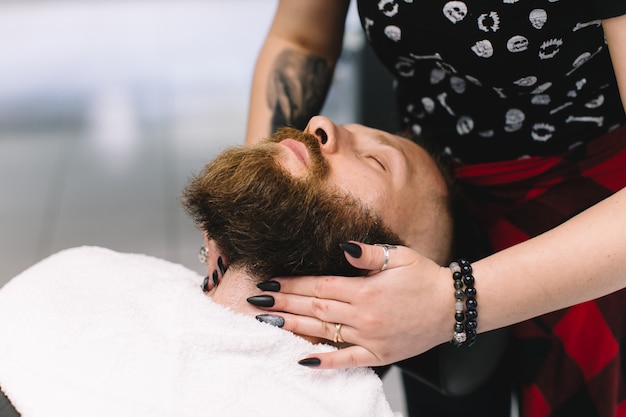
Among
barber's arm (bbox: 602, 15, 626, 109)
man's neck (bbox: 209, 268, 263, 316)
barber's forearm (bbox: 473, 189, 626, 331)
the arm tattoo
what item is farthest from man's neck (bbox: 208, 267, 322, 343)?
barber's arm (bbox: 602, 15, 626, 109)

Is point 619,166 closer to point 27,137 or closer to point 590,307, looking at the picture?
point 590,307

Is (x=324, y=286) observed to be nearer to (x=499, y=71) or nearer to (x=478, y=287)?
(x=478, y=287)

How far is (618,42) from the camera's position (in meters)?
0.94

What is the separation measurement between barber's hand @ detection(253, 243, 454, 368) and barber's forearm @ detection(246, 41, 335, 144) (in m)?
0.58

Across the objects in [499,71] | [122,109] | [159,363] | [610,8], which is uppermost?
[610,8]

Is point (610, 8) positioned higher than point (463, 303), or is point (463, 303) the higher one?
point (610, 8)

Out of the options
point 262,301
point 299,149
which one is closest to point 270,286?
point 262,301

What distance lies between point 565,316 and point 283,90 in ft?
2.43

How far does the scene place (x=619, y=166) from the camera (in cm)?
123

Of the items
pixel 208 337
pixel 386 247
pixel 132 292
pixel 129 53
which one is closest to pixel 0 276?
pixel 132 292

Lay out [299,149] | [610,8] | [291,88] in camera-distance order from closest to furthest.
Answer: [610,8] < [299,149] < [291,88]

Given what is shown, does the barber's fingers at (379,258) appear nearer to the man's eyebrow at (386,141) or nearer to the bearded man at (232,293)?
the bearded man at (232,293)

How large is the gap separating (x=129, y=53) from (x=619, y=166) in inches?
193

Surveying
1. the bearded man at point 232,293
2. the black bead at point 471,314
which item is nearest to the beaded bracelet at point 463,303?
the black bead at point 471,314
